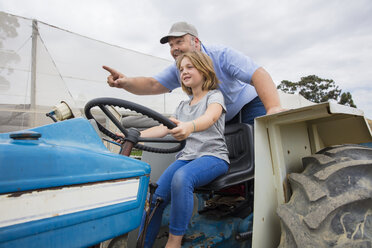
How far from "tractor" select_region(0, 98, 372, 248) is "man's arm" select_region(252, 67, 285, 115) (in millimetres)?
→ 184

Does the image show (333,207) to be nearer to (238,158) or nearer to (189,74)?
(238,158)

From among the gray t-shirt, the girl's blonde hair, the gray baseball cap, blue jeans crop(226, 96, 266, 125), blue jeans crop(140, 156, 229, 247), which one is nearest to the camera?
blue jeans crop(140, 156, 229, 247)

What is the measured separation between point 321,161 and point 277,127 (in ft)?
0.76

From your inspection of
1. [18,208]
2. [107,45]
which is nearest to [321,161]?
[18,208]

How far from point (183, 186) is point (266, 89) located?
2.69 feet

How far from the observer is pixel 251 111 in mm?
2037

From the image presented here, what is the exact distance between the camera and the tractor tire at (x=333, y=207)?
0.92 metres

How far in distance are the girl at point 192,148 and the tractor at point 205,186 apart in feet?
0.35

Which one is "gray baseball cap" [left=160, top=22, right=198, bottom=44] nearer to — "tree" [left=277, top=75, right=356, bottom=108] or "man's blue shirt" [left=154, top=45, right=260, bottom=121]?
"man's blue shirt" [left=154, top=45, right=260, bottom=121]

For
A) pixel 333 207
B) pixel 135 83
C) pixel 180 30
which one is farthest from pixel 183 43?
pixel 333 207

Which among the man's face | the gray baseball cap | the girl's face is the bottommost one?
the girl's face

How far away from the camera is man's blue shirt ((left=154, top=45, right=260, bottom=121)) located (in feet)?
5.87

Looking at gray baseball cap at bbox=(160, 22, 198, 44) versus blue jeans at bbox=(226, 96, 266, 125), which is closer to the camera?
gray baseball cap at bbox=(160, 22, 198, 44)

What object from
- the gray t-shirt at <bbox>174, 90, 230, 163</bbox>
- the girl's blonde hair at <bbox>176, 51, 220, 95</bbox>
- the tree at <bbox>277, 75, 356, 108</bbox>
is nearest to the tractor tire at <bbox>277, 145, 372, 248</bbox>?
the gray t-shirt at <bbox>174, 90, 230, 163</bbox>
